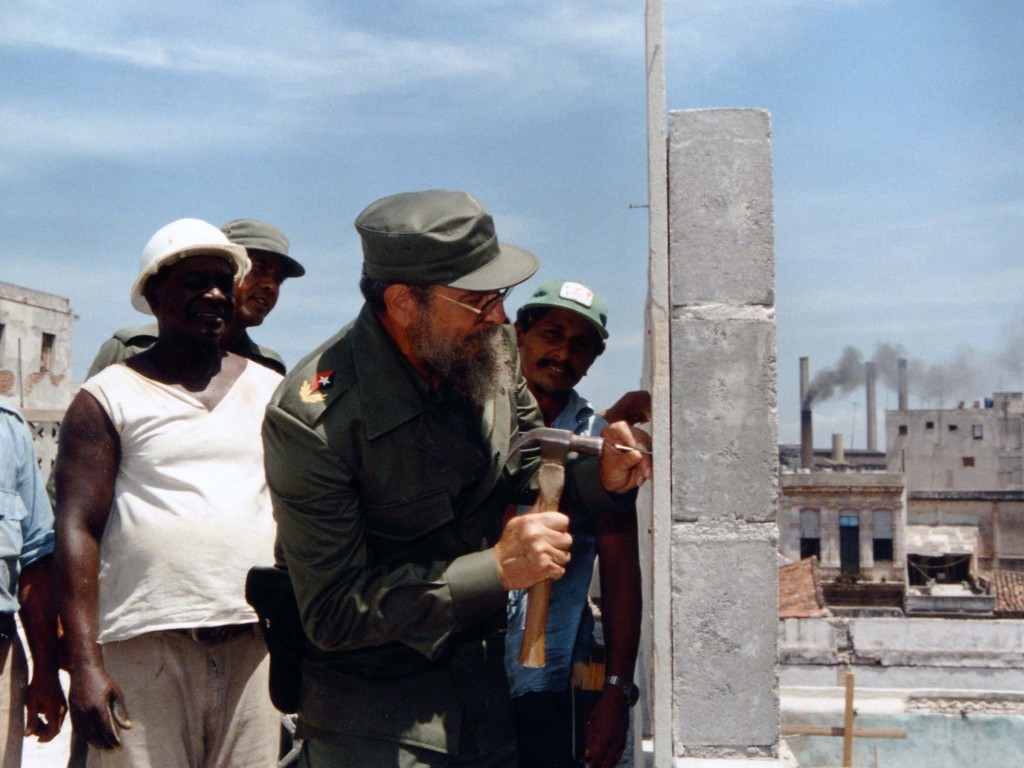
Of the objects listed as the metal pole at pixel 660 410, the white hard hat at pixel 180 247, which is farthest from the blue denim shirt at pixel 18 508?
the metal pole at pixel 660 410

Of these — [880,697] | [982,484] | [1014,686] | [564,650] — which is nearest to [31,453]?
[564,650]

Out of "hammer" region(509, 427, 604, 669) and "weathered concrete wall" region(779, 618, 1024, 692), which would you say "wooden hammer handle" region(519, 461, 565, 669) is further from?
"weathered concrete wall" region(779, 618, 1024, 692)

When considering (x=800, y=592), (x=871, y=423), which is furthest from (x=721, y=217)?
(x=871, y=423)

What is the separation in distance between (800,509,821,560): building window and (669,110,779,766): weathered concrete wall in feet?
138

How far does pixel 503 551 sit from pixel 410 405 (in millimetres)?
404

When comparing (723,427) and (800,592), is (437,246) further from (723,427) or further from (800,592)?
(800,592)

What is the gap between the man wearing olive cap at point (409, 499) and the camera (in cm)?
253

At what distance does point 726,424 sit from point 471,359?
65 centimetres

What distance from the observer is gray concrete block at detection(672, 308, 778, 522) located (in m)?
2.80

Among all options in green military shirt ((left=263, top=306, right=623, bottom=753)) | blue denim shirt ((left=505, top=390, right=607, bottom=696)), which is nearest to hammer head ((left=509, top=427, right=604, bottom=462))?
green military shirt ((left=263, top=306, right=623, bottom=753))

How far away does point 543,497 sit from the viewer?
2.70 meters

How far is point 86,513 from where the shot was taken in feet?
10.2

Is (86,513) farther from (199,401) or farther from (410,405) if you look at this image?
(410,405)

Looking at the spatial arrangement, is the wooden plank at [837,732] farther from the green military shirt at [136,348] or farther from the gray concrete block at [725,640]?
the gray concrete block at [725,640]
